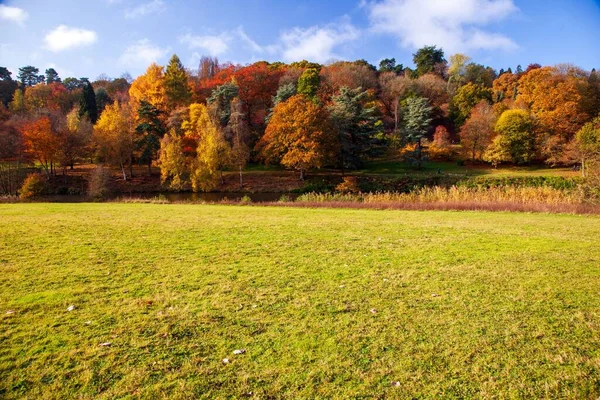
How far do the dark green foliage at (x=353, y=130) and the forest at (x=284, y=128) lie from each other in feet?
0.42

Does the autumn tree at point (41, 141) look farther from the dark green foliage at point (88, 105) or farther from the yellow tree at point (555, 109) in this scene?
the yellow tree at point (555, 109)

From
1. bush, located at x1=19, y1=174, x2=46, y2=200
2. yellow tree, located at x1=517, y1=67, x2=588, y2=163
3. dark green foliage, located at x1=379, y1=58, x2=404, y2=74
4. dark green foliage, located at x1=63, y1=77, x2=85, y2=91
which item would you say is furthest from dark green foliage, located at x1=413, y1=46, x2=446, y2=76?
dark green foliage, located at x1=63, y1=77, x2=85, y2=91

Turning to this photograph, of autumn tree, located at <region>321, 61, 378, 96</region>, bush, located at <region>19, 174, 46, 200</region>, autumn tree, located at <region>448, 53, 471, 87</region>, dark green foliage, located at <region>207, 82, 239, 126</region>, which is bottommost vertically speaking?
bush, located at <region>19, 174, 46, 200</region>

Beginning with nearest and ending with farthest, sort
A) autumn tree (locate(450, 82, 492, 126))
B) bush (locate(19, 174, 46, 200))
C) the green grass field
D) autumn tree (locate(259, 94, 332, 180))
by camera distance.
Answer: the green grass field
bush (locate(19, 174, 46, 200))
autumn tree (locate(259, 94, 332, 180))
autumn tree (locate(450, 82, 492, 126))

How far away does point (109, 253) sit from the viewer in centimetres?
786

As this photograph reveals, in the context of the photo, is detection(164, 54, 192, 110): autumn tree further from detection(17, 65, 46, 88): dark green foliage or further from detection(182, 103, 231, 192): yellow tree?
detection(17, 65, 46, 88): dark green foliage

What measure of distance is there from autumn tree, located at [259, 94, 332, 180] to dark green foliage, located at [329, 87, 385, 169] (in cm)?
229

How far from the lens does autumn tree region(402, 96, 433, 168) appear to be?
46.1 m

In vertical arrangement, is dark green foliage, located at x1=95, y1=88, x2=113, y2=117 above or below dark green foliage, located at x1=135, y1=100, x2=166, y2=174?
above

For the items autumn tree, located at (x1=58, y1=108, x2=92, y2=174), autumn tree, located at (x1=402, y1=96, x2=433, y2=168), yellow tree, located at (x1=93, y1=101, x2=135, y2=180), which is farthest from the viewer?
autumn tree, located at (x1=402, y1=96, x2=433, y2=168)

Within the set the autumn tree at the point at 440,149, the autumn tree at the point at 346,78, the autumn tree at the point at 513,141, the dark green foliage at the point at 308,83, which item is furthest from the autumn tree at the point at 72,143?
the autumn tree at the point at 513,141

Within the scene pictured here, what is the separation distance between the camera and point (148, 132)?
4234cm

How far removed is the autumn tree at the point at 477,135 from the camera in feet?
151

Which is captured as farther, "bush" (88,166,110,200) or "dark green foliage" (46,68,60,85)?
"dark green foliage" (46,68,60,85)
